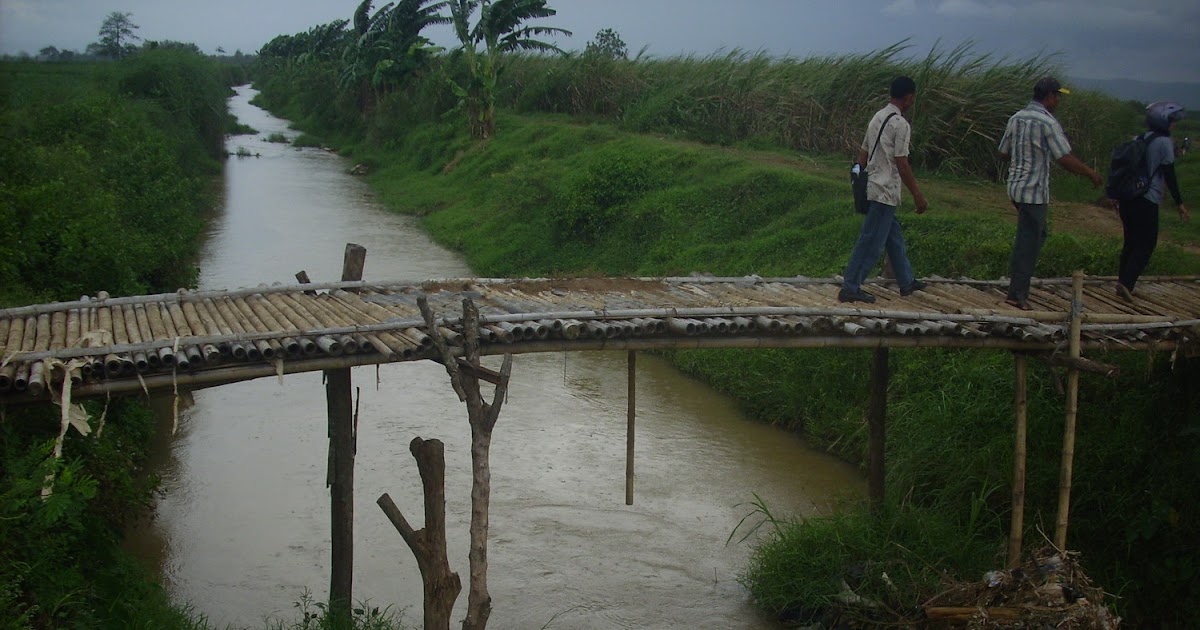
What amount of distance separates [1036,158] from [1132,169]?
559 millimetres

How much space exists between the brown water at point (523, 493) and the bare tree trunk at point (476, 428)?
22.8 inches

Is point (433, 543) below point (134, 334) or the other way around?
below

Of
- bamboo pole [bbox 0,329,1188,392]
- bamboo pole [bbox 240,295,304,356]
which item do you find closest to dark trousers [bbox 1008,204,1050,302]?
bamboo pole [bbox 0,329,1188,392]

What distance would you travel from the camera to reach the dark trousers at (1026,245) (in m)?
5.24

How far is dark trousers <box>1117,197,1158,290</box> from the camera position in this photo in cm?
538

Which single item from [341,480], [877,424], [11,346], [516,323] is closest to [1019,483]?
[877,424]

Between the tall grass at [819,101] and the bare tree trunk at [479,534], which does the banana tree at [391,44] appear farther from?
the bare tree trunk at [479,534]

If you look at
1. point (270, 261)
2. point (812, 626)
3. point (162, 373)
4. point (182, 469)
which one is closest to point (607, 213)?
point (270, 261)

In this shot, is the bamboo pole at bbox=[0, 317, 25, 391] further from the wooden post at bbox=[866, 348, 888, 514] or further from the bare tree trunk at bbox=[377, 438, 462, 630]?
the wooden post at bbox=[866, 348, 888, 514]

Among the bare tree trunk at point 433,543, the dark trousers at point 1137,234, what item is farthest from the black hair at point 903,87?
the bare tree trunk at point 433,543

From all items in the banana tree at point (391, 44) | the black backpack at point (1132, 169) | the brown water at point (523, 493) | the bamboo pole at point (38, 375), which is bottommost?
the brown water at point (523, 493)

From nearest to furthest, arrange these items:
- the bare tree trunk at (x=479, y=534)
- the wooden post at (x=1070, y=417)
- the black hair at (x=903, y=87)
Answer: the bare tree trunk at (x=479, y=534) → the wooden post at (x=1070, y=417) → the black hair at (x=903, y=87)

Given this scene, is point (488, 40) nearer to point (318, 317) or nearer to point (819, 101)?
point (819, 101)

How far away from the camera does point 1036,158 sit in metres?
5.11
